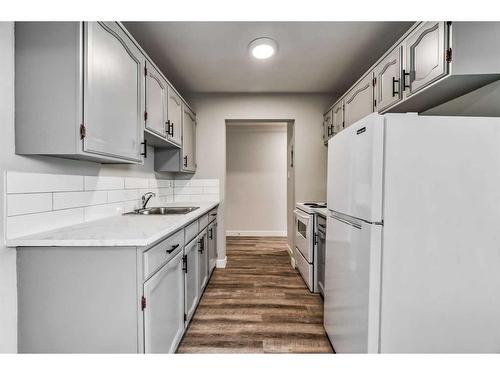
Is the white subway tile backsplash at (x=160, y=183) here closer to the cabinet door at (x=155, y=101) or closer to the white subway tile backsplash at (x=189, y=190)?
the white subway tile backsplash at (x=189, y=190)

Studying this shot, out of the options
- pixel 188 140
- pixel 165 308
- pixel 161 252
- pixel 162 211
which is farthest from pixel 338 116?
pixel 165 308

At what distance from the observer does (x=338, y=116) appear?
285 centimetres

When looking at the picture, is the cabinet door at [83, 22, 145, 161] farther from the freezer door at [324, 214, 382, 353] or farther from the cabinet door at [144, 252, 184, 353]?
the freezer door at [324, 214, 382, 353]

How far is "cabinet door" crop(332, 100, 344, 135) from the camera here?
2.74 metres

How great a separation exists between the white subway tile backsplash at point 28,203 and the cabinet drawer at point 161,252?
2.05ft

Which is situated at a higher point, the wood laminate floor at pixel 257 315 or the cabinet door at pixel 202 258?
the cabinet door at pixel 202 258

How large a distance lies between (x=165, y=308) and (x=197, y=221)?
842 millimetres

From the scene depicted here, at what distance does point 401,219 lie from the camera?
1.23 meters

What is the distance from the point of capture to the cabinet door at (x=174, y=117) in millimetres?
2367

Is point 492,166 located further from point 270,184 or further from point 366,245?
point 270,184

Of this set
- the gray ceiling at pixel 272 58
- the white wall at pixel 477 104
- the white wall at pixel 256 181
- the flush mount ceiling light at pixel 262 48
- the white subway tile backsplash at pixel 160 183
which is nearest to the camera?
the white wall at pixel 477 104

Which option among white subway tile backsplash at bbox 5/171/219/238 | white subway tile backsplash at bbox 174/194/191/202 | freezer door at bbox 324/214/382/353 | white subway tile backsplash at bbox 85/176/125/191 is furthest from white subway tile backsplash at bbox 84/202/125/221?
freezer door at bbox 324/214/382/353

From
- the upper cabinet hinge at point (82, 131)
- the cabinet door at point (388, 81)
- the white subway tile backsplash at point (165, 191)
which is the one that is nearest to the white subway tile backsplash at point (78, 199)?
the upper cabinet hinge at point (82, 131)
